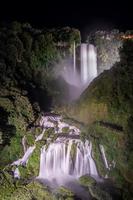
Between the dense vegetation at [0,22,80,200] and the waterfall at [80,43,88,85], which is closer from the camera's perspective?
the dense vegetation at [0,22,80,200]

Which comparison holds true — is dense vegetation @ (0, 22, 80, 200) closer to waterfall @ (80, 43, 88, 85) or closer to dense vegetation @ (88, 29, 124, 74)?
waterfall @ (80, 43, 88, 85)

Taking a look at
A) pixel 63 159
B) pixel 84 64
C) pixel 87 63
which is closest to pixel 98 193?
pixel 63 159

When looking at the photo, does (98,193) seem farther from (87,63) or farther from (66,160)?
(87,63)

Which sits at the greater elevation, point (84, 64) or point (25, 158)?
point (84, 64)

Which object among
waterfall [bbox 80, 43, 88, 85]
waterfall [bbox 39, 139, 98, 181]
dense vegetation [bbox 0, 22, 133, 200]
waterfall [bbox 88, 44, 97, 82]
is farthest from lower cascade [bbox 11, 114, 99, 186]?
waterfall [bbox 88, 44, 97, 82]

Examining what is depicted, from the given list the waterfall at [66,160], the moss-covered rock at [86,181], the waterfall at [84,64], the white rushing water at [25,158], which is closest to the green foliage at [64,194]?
the moss-covered rock at [86,181]

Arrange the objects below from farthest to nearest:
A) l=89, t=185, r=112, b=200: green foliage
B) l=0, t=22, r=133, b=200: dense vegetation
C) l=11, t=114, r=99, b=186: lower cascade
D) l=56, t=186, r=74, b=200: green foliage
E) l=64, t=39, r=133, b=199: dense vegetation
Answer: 1. l=11, t=114, r=99, b=186: lower cascade
2. l=64, t=39, r=133, b=199: dense vegetation
3. l=0, t=22, r=133, b=200: dense vegetation
4. l=89, t=185, r=112, b=200: green foliage
5. l=56, t=186, r=74, b=200: green foliage

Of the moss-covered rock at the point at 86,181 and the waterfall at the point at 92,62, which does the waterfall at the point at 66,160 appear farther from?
the waterfall at the point at 92,62

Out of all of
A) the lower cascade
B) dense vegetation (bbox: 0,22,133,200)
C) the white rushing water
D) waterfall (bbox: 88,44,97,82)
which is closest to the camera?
dense vegetation (bbox: 0,22,133,200)

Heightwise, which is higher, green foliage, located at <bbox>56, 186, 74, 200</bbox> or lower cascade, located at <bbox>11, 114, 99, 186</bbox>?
lower cascade, located at <bbox>11, 114, 99, 186</bbox>
